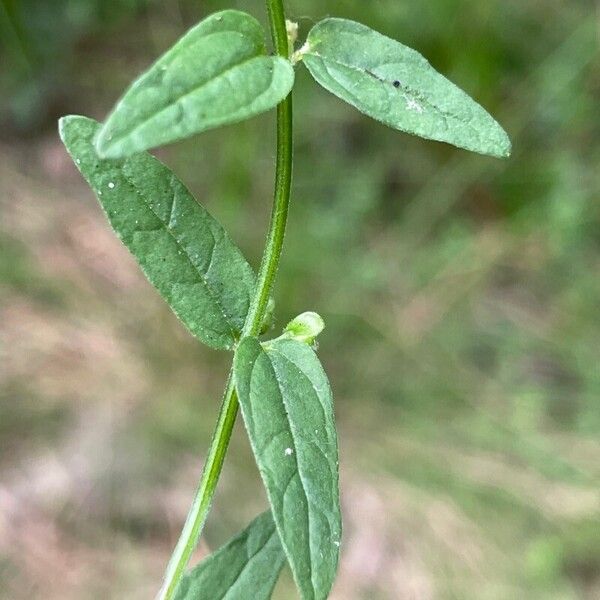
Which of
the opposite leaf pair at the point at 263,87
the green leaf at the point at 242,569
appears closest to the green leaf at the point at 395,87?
the opposite leaf pair at the point at 263,87

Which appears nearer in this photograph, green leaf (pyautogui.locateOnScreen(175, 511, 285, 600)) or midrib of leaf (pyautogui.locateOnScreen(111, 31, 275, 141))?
midrib of leaf (pyautogui.locateOnScreen(111, 31, 275, 141))

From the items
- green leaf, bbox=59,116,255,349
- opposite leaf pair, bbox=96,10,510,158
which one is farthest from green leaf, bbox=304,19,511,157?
green leaf, bbox=59,116,255,349

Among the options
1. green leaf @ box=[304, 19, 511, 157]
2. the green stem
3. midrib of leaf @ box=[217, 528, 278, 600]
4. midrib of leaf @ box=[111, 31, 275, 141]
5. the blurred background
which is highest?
midrib of leaf @ box=[111, 31, 275, 141]

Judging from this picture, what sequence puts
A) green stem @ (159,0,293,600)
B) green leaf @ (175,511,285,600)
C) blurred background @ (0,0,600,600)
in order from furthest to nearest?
blurred background @ (0,0,600,600), green leaf @ (175,511,285,600), green stem @ (159,0,293,600)

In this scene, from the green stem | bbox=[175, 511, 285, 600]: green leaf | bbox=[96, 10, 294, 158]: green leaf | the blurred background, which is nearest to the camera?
bbox=[96, 10, 294, 158]: green leaf

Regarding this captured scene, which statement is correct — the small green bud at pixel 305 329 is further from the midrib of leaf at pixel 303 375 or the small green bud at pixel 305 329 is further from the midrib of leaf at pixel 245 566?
the midrib of leaf at pixel 245 566

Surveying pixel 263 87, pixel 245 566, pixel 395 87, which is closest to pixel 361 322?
pixel 245 566

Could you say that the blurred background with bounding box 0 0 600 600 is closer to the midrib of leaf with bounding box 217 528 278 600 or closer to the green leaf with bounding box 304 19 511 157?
the midrib of leaf with bounding box 217 528 278 600
